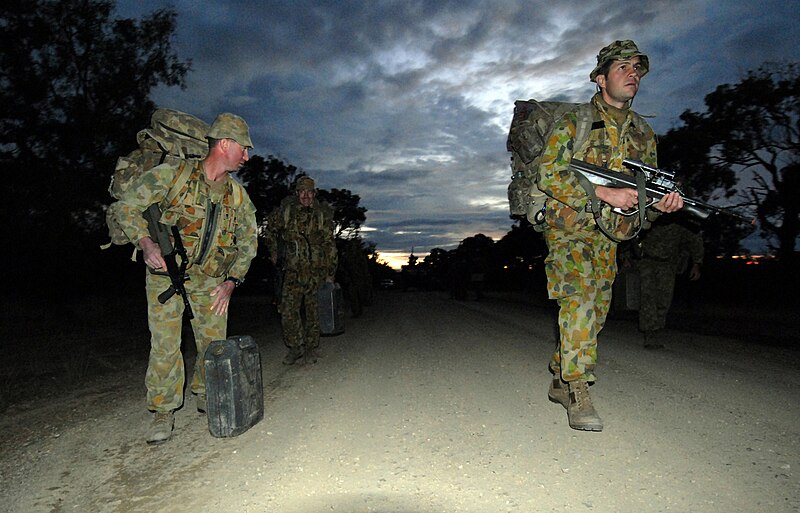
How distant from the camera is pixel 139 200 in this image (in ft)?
10.7

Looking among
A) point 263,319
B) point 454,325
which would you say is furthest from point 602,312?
point 263,319

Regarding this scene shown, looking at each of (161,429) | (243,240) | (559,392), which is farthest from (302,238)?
(559,392)

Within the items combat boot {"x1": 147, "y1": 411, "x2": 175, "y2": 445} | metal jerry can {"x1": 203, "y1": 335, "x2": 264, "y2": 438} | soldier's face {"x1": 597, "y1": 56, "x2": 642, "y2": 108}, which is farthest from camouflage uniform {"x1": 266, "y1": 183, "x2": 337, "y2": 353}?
soldier's face {"x1": 597, "y1": 56, "x2": 642, "y2": 108}

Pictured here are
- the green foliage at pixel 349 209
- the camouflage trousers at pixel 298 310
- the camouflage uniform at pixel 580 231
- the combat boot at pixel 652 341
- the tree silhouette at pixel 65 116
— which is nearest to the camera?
the camouflage uniform at pixel 580 231

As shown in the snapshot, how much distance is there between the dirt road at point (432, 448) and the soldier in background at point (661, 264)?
1.62 metres

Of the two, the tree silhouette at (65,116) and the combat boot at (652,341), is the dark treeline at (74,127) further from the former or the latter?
the combat boot at (652,341)

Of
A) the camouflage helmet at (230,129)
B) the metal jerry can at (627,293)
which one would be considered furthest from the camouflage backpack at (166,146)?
the metal jerry can at (627,293)

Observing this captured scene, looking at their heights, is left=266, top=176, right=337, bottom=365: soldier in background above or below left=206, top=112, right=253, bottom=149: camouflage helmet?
below

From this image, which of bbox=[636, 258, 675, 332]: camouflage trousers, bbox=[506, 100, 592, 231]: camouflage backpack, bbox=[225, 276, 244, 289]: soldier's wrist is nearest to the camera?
bbox=[506, 100, 592, 231]: camouflage backpack

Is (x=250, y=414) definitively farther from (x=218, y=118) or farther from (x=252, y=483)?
(x=218, y=118)

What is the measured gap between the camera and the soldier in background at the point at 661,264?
23.5 feet

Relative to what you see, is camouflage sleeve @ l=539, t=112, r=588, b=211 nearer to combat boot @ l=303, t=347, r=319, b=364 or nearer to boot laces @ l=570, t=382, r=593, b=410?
boot laces @ l=570, t=382, r=593, b=410

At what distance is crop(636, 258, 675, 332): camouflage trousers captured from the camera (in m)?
7.13

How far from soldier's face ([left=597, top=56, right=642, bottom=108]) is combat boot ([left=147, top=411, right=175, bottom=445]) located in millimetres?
3780
